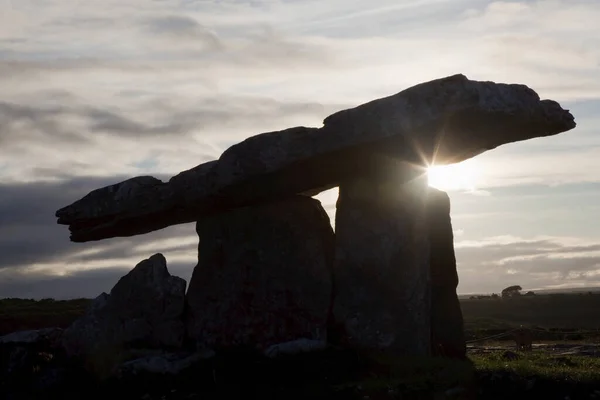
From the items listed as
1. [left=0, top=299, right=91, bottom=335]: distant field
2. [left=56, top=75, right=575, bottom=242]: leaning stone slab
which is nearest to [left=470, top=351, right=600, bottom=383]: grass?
[left=56, top=75, right=575, bottom=242]: leaning stone slab

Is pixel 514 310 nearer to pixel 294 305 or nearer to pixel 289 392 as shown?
pixel 294 305

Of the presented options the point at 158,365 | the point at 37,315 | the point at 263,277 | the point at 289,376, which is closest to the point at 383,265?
the point at 263,277

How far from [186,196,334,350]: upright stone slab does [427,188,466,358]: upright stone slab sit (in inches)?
109

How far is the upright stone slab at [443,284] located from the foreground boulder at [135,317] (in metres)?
6.64

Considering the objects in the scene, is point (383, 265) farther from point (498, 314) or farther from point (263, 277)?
point (498, 314)

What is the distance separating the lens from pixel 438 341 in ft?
→ 77.5

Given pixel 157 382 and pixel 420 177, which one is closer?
pixel 157 382

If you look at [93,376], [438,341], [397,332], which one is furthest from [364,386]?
[93,376]

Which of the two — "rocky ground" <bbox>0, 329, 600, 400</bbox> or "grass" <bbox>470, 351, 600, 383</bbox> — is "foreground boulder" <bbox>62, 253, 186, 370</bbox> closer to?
"rocky ground" <bbox>0, 329, 600, 400</bbox>

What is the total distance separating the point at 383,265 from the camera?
2309 cm

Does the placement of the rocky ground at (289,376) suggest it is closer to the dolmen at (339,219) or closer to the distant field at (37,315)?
the dolmen at (339,219)

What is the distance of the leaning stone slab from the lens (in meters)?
21.5

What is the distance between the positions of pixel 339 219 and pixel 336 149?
8.62ft

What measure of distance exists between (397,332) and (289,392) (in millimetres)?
4323
